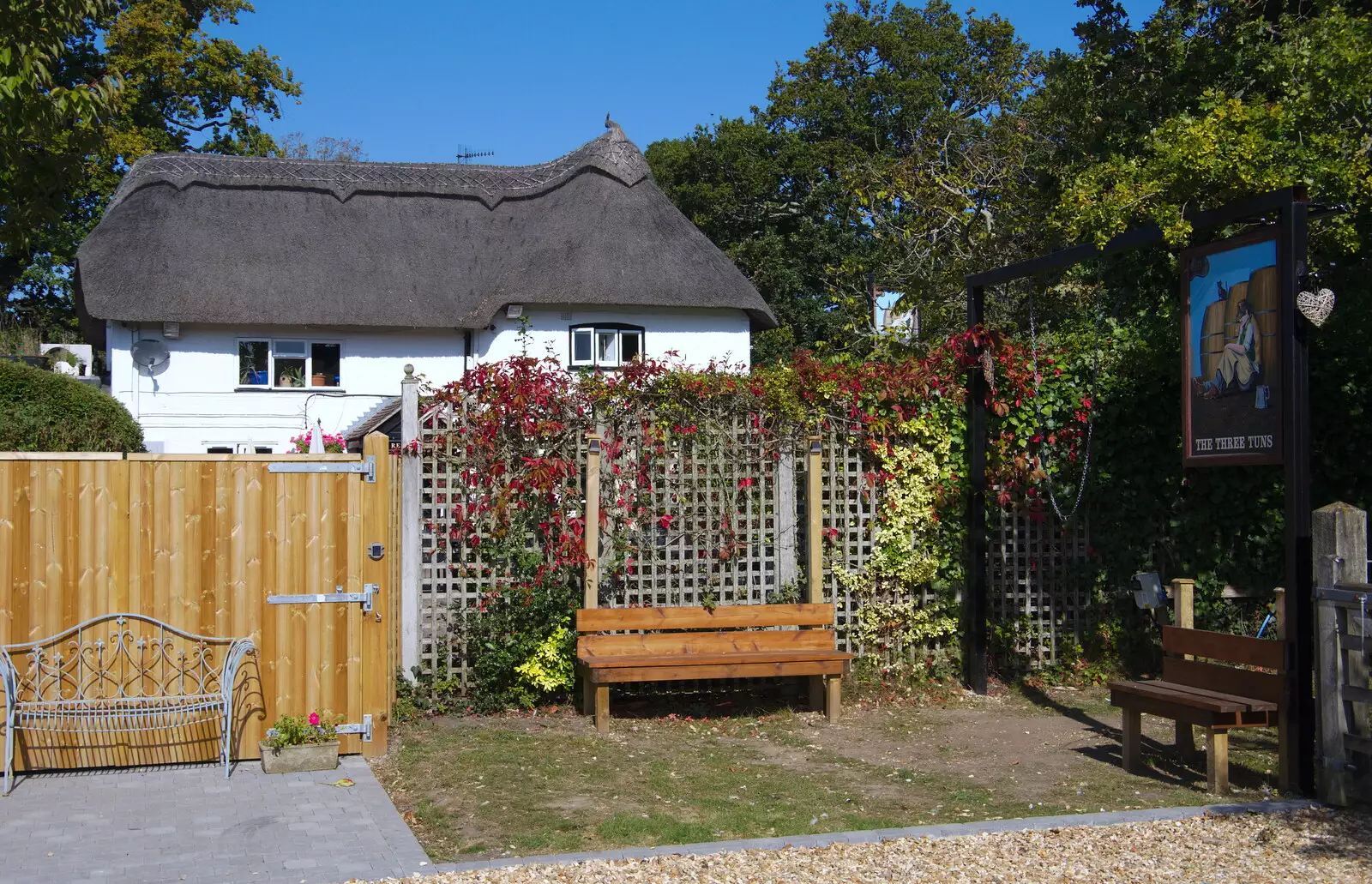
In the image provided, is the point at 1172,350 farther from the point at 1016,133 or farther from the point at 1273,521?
the point at 1016,133

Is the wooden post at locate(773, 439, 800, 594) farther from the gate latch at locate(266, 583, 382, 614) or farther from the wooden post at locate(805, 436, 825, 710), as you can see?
the gate latch at locate(266, 583, 382, 614)

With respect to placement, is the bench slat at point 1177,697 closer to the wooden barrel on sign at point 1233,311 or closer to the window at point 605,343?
the wooden barrel on sign at point 1233,311

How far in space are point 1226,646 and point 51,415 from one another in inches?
393

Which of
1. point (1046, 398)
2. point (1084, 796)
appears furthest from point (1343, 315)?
point (1084, 796)

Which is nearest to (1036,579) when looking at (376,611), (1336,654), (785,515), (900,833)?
(785,515)

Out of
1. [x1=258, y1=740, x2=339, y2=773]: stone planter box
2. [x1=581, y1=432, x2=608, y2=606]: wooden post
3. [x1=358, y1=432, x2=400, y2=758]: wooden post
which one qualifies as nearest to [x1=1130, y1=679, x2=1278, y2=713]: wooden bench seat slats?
[x1=581, y1=432, x2=608, y2=606]: wooden post

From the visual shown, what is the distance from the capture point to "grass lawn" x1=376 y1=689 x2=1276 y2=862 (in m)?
6.07

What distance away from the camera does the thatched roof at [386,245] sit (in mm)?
23641

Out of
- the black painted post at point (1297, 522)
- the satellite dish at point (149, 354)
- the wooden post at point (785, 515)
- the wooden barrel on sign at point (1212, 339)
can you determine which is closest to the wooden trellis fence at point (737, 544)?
the wooden post at point (785, 515)

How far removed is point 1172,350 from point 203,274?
773 inches

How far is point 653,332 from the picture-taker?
24859mm

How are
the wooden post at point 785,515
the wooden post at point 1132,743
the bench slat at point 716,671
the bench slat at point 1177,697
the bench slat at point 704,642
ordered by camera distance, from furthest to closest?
1. the wooden post at point 785,515
2. the bench slat at point 704,642
3. the bench slat at point 716,671
4. the wooden post at point 1132,743
5. the bench slat at point 1177,697

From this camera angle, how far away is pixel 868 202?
23.0 meters

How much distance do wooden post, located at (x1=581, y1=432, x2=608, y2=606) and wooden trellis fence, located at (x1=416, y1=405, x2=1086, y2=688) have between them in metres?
0.24
